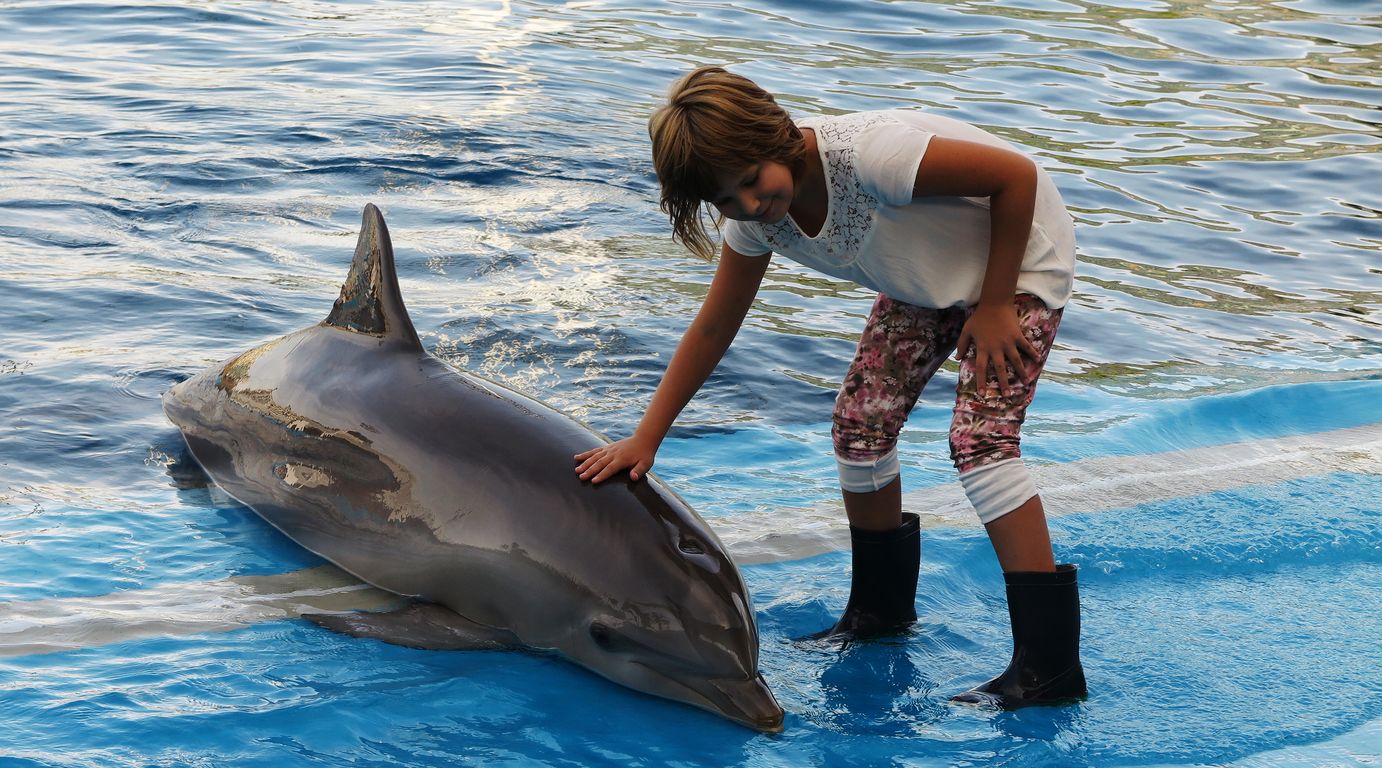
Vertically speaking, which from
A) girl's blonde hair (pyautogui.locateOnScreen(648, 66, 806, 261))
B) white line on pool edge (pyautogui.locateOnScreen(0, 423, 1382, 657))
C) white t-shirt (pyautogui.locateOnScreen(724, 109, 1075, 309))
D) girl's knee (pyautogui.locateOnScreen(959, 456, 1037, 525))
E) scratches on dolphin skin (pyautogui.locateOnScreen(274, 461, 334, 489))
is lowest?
white line on pool edge (pyautogui.locateOnScreen(0, 423, 1382, 657))

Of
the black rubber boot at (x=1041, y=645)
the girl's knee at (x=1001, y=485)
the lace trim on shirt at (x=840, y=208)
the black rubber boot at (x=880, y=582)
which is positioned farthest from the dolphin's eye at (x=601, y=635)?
the lace trim on shirt at (x=840, y=208)

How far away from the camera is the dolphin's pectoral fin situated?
4.39m

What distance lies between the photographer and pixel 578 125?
13.6 meters

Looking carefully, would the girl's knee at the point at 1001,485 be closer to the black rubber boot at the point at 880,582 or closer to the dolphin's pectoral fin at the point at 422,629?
the black rubber boot at the point at 880,582

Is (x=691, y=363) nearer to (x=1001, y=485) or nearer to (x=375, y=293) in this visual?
(x=1001, y=485)

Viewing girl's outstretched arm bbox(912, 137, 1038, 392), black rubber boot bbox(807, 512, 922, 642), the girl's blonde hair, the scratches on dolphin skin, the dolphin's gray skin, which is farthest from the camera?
the scratches on dolphin skin

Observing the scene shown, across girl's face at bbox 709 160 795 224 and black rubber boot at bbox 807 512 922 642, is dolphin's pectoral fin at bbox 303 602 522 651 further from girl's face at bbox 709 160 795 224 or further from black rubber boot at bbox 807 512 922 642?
girl's face at bbox 709 160 795 224

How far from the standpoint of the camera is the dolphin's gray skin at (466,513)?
413cm

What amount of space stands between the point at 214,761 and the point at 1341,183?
12.6 metres

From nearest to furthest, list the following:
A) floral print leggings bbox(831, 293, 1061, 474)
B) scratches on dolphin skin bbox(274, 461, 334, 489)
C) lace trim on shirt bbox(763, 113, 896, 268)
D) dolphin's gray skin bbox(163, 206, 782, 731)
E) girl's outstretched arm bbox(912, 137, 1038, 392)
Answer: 1. girl's outstretched arm bbox(912, 137, 1038, 392)
2. lace trim on shirt bbox(763, 113, 896, 268)
3. dolphin's gray skin bbox(163, 206, 782, 731)
4. floral print leggings bbox(831, 293, 1061, 474)
5. scratches on dolphin skin bbox(274, 461, 334, 489)

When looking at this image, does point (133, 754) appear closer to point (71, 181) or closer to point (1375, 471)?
point (1375, 471)

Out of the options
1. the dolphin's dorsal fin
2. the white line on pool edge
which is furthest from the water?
the dolphin's dorsal fin

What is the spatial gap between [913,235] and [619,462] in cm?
112

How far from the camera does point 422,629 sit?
4.45 metres
